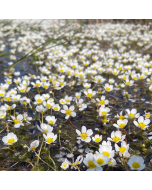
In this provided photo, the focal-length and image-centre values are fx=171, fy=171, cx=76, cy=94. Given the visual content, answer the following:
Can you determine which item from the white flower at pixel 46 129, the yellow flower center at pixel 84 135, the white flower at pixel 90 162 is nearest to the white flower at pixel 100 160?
the white flower at pixel 90 162

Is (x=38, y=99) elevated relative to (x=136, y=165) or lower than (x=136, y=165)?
elevated

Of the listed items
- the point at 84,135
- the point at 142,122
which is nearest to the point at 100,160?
the point at 84,135

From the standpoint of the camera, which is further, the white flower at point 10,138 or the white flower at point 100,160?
the white flower at point 10,138

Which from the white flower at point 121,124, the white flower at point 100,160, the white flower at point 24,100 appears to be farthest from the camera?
the white flower at point 24,100

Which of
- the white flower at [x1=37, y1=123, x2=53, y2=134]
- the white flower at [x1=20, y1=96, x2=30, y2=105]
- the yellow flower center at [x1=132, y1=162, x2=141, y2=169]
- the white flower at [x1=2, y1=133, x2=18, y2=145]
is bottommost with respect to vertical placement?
the yellow flower center at [x1=132, y1=162, x2=141, y2=169]

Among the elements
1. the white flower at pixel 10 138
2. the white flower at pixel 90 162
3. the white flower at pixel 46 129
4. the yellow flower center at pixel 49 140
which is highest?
the white flower at pixel 46 129

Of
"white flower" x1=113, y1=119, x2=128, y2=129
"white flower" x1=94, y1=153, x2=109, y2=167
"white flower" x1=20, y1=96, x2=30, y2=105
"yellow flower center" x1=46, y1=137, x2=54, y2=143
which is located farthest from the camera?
"white flower" x1=20, y1=96, x2=30, y2=105

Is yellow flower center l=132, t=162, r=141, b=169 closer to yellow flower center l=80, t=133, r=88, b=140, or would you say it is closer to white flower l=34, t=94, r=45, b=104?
yellow flower center l=80, t=133, r=88, b=140

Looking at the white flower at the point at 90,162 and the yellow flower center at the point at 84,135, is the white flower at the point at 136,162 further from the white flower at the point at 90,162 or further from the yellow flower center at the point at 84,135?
the yellow flower center at the point at 84,135

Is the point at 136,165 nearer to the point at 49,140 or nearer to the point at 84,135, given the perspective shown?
the point at 84,135

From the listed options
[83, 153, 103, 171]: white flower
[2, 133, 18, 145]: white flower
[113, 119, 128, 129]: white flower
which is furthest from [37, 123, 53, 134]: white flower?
[113, 119, 128, 129]: white flower

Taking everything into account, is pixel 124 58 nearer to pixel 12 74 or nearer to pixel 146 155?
pixel 12 74

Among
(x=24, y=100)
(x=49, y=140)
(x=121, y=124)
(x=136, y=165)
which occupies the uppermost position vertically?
(x=24, y=100)
